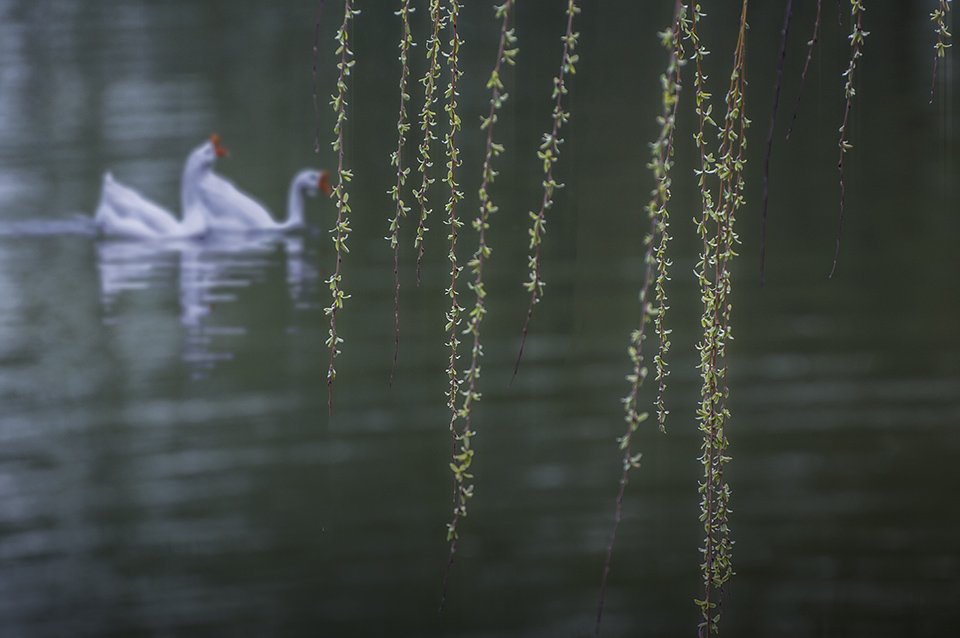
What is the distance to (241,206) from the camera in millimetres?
2449

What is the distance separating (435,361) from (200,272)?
33.0 inches

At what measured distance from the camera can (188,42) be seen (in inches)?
98.1

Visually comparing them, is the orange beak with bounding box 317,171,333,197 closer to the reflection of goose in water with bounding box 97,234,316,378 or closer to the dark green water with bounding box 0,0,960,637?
the dark green water with bounding box 0,0,960,637

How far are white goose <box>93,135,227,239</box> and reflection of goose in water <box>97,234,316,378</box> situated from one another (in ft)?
0.11

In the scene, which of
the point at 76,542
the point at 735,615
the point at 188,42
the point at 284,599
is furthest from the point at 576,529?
the point at 188,42

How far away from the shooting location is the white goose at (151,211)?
2.39m

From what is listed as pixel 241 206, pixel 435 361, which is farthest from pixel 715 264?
pixel 435 361

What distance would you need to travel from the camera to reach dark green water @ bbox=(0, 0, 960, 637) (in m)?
2.46

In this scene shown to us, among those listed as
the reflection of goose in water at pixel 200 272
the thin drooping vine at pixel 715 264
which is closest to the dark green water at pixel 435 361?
the reflection of goose in water at pixel 200 272

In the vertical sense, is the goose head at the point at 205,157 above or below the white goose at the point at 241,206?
above

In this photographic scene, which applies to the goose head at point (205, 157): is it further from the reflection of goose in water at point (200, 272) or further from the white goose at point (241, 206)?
the reflection of goose in water at point (200, 272)

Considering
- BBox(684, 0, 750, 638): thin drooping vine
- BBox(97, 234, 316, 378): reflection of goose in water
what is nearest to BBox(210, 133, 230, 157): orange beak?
BBox(97, 234, 316, 378): reflection of goose in water

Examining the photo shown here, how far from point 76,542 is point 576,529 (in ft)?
5.32

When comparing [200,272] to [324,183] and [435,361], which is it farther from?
[435,361]
